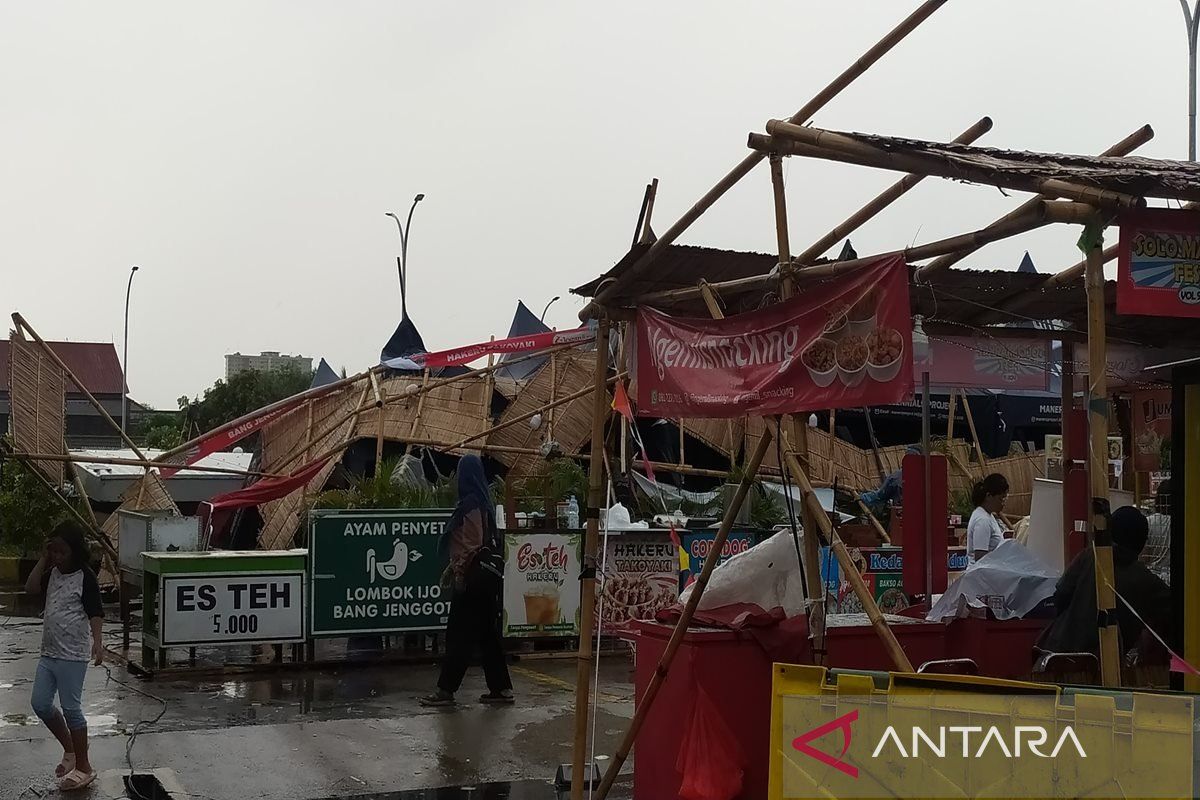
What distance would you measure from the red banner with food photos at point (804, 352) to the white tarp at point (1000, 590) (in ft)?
6.94

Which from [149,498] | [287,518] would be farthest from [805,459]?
[287,518]

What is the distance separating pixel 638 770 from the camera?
24.4ft

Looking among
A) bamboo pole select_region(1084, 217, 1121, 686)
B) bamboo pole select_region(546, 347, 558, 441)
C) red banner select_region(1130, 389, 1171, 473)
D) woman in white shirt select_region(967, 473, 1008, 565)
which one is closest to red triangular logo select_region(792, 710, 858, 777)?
bamboo pole select_region(1084, 217, 1121, 686)

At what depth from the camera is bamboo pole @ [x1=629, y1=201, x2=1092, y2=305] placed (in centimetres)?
513

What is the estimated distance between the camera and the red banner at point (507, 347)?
1456 centimetres

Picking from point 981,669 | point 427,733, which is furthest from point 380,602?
point 981,669

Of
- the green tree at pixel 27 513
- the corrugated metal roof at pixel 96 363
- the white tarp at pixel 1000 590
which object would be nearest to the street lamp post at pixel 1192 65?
the white tarp at pixel 1000 590

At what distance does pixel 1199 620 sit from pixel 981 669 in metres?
1.53

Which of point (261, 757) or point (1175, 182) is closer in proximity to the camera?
point (1175, 182)

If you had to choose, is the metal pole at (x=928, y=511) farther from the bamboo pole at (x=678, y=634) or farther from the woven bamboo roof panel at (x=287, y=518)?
the woven bamboo roof panel at (x=287, y=518)

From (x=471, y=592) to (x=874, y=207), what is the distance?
5.63 m

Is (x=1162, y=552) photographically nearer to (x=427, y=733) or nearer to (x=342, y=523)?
(x=427, y=733)

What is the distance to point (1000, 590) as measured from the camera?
305 inches

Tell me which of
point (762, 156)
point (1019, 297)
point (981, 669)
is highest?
point (762, 156)
